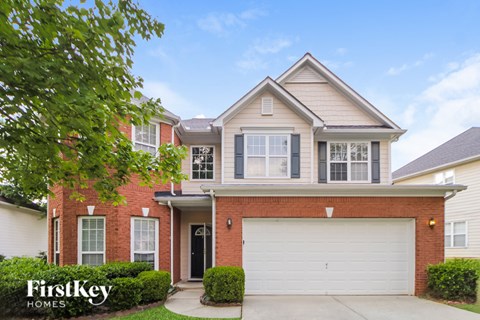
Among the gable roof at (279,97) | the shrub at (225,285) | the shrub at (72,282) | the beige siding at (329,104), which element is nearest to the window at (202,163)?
the gable roof at (279,97)

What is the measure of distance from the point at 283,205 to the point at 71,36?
7.64m

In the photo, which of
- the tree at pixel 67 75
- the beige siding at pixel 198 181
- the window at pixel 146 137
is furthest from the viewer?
the beige siding at pixel 198 181

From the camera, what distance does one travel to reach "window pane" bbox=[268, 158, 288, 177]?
12016 millimetres

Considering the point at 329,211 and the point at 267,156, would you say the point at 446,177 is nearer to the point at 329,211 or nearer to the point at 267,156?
the point at 329,211

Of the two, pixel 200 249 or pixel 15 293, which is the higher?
pixel 15 293

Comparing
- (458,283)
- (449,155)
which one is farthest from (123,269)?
(449,155)

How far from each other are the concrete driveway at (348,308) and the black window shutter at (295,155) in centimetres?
434

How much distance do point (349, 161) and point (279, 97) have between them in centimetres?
381

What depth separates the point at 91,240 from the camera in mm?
10359

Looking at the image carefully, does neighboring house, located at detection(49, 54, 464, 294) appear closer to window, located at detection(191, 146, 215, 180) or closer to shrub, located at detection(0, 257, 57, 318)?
window, located at detection(191, 146, 215, 180)

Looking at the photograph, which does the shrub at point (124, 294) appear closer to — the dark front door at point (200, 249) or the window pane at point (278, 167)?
the dark front door at point (200, 249)

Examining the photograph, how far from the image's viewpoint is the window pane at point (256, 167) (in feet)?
39.5

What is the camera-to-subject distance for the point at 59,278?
25.8 feet

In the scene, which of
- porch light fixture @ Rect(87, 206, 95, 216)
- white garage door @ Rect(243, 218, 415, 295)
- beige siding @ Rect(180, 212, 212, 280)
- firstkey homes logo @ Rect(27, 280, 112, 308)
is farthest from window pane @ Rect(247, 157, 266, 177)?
firstkey homes logo @ Rect(27, 280, 112, 308)
